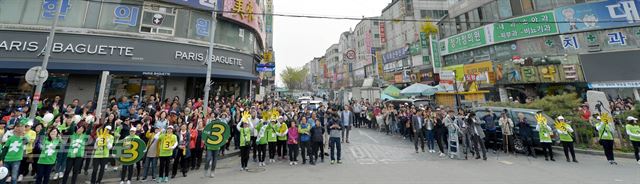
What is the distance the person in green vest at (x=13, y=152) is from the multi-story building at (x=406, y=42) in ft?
108

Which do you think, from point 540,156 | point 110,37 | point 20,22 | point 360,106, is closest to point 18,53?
point 20,22

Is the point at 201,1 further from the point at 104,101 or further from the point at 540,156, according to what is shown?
the point at 540,156

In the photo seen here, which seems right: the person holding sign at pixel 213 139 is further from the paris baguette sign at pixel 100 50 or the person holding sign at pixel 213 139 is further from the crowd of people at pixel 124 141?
the paris baguette sign at pixel 100 50

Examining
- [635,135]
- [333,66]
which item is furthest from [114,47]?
[333,66]

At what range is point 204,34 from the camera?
14.4 m

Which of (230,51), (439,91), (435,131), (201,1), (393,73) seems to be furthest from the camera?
(393,73)

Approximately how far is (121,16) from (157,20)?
5.09ft

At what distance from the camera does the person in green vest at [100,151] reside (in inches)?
231

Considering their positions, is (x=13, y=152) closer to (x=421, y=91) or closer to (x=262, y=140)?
(x=262, y=140)

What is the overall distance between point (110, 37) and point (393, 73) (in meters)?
34.5

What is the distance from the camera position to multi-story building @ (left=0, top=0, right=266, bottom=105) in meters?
10.4

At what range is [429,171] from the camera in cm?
676

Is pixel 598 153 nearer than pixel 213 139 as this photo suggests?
No

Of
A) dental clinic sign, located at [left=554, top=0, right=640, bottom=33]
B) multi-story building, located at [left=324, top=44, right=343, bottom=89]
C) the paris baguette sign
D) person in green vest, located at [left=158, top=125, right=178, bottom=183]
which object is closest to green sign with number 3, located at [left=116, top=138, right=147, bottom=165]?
person in green vest, located at [left=158, top=125, right=178, bottom=183]
